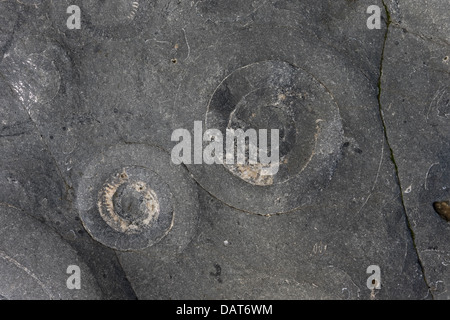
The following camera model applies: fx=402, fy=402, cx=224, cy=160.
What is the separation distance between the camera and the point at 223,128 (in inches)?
127

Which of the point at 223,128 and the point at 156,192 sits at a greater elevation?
the point at 223,128

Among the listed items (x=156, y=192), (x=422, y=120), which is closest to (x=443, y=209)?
(x=422, y=120)

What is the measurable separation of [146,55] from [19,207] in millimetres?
1621

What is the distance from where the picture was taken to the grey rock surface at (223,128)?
3.22m

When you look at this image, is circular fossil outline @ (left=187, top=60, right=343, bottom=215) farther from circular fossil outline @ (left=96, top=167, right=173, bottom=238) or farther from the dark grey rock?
the dark grey rock

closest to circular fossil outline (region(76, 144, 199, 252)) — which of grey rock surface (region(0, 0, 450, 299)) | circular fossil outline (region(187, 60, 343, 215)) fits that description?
grey rock surface (region(0, 0, 450, 299))

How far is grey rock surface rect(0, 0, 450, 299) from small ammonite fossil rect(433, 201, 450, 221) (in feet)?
0.11

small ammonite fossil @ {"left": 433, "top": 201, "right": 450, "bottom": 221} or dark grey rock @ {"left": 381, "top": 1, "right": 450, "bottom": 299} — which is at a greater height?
dark grey rock @ {"left": 381, "top": 1, "right": 450, "bottom": 299}

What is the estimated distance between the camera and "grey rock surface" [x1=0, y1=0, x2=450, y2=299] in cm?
322

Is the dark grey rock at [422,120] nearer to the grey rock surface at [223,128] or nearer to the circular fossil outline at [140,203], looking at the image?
the grey rock surface at [223,128]

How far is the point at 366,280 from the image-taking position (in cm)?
326

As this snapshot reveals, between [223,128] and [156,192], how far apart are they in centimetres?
75

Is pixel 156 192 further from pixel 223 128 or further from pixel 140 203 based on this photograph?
pixel 223 128
